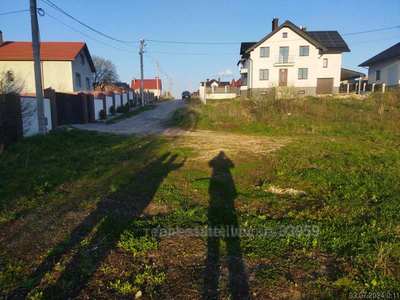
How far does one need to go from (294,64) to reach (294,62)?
0.26 meters

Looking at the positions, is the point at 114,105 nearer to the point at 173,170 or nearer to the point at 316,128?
the point at 316,128

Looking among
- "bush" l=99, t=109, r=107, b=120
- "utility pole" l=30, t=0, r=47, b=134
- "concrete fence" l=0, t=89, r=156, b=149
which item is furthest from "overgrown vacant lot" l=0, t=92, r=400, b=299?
"bush" l=99, t=109, r=107, b=120

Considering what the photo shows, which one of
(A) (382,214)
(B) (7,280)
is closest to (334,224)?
(A) (382,214)

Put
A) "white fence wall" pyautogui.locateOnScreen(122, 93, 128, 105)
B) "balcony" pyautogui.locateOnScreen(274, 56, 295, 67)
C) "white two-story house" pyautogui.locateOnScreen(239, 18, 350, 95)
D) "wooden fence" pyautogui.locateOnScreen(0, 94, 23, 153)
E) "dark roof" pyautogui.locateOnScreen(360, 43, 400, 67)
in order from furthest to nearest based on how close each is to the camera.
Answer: "balcony" pyautogui.locateOnScreen(274, 56, 295, 67) < "white two-story house" pyautogui.locateOnScreen(239, 18, 350, 95) < "dark roof" pyautogui.locateOnScreen(360, 43, 400, 67) < "white fence wall" pyautogui.locateOnScreen(122, 93, 128, 105) < "wooden fence" pyautogui.locateOnScreen(0, 94, 23, 153)

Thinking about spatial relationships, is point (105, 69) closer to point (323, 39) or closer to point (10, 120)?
point (323, 39)

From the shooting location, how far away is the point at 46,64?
29766 mm

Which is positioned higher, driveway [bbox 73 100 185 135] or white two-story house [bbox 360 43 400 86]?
white two-story house [bbox 360 43 400 86]

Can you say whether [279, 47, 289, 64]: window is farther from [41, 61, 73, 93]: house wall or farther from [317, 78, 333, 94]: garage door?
[41, 61, 73, 93]: house wall

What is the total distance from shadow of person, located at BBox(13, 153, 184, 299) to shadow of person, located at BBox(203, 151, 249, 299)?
3.90 feet

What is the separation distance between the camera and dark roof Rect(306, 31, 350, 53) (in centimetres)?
4231

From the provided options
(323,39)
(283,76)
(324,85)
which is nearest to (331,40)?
(323,39)

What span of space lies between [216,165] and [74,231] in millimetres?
4757

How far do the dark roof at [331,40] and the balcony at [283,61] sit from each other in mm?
5505

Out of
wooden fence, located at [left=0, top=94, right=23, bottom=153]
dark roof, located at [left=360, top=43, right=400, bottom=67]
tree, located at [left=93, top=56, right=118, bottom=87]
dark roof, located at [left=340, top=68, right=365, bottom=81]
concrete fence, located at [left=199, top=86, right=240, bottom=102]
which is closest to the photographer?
wooden fence, located at [left=0, top=94, right=23, bottom=153]
